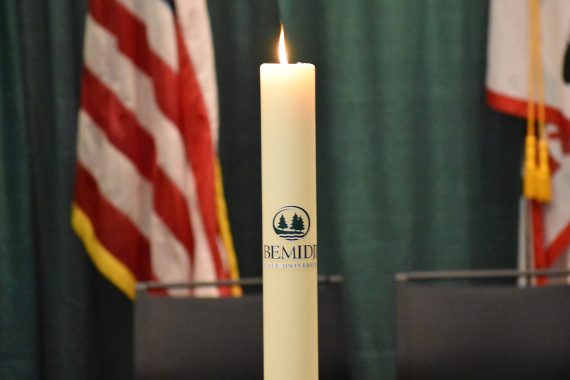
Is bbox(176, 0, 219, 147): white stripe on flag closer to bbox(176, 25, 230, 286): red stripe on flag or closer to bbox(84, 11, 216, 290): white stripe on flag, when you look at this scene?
bbox(176, 25, 230, 286): red stripe on flag

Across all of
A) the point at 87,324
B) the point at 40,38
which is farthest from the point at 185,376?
the point at 40,38

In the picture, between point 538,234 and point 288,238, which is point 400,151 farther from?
point 288,238

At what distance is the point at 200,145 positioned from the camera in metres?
2.43

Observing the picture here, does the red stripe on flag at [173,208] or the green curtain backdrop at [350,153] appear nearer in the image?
the red stripe on flag at [173,208]

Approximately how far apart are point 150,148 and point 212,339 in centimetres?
115

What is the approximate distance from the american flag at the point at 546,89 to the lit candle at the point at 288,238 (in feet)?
6.99

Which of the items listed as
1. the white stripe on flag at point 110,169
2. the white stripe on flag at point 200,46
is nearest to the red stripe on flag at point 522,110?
the white stripe on flag at point 200,46

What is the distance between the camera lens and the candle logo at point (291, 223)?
0.43m

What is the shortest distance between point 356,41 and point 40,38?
1002mm

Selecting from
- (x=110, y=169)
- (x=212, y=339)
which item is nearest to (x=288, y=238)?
(x=212, y=339)

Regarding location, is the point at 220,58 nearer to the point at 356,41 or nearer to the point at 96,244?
the point at 356,41

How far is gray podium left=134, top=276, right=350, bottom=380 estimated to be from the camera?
1.54 metres

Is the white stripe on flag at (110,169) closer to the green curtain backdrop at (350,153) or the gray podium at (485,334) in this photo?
the green curtain backdrop at (350,153)

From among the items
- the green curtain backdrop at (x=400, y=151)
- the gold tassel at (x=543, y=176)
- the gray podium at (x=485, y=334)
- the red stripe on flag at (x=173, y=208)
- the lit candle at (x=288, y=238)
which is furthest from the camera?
the green curtain backdrop at (x=400, y=151)
